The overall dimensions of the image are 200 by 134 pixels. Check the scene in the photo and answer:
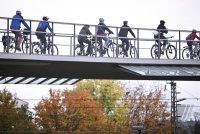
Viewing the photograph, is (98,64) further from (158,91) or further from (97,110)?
(158,91)

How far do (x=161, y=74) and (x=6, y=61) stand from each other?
5955mm

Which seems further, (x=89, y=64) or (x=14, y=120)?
(x=14, y=120)

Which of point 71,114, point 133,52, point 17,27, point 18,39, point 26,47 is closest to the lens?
point 17,27

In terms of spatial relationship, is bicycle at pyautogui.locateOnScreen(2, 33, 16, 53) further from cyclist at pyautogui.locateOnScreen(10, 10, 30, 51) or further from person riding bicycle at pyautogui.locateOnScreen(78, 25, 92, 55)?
person riding bicycle at pyautogui.locateOnScreen(78, 25, 92, 55)

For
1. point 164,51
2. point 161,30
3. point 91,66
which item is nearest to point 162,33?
point 161,30

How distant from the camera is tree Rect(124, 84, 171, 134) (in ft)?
212

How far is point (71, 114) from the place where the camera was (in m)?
62.0

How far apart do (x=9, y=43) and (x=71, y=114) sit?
40.9 metres

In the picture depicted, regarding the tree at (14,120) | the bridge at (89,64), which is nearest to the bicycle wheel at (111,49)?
the bridge at (89,64)

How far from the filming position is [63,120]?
61.3 metres

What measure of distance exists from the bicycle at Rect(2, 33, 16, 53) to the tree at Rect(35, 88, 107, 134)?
3915cm

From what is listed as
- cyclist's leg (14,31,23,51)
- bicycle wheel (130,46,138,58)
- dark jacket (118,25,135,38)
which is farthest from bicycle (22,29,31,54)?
bicycle wheel (130,46,138,58)

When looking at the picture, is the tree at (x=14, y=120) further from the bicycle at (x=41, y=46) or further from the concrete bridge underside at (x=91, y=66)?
the bicycle at (x=41, y=46)

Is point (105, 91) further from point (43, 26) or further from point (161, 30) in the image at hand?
point (43, 26)
